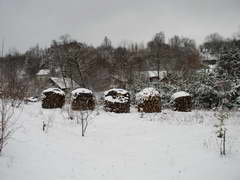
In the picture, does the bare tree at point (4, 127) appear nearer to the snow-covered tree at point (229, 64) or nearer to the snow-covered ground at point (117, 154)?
the snow-covered ground at point (117, 154)

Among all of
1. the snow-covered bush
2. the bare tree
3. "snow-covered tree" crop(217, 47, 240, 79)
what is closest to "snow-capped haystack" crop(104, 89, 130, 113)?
the snow-covered bush

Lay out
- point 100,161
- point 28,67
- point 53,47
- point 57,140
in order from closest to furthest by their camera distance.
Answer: point 100,161 < point 57,140 < point 53,47 < point 28,67

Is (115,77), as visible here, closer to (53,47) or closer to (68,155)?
(53,47)

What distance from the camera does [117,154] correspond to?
19.6ft

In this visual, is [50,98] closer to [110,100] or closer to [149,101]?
[110,100]

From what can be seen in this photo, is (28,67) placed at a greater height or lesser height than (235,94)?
greater

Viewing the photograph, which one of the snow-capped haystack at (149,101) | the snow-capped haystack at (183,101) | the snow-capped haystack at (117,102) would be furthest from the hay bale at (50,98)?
the snow-capped haystack at (183,101)

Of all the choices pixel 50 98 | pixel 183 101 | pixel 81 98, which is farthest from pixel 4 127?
pixel 183 101

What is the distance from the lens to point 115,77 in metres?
27.4

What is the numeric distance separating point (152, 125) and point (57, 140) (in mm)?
4229

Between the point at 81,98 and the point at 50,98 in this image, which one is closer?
the point at 81,98

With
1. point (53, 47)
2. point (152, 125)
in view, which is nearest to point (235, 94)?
point (152, 125)

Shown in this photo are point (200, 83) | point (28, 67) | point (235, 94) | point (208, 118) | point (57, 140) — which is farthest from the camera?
point (28, 67)

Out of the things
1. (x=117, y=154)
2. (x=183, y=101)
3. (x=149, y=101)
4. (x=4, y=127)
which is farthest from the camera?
(x=183, y=101)
